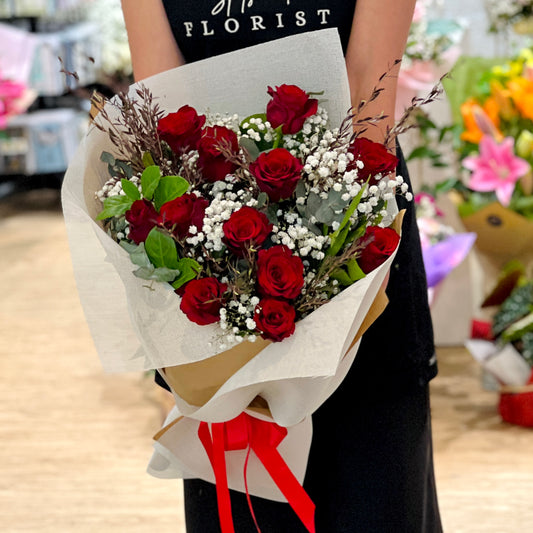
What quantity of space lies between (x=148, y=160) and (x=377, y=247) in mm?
276

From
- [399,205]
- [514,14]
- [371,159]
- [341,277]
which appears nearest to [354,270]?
[341,277]

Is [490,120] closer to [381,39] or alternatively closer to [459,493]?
[459,493]

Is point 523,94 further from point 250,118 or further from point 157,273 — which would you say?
point 157,273

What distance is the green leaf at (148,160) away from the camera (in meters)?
0.98

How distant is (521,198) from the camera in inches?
106

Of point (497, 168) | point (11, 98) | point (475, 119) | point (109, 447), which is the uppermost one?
point (475, 119)

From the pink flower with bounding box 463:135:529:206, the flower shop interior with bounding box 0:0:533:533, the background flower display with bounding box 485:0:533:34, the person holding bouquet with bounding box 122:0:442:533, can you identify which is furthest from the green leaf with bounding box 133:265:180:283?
the background flower display with bounding box 485:0:533:34

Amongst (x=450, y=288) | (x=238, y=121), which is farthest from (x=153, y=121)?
(x=450, y=288)

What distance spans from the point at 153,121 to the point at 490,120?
6.48 feet

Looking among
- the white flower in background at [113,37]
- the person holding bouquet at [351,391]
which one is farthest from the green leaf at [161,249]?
the white flower in background at [113,37]

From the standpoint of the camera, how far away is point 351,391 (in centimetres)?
126

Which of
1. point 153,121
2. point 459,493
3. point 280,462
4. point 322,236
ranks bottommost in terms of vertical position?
point 459,493

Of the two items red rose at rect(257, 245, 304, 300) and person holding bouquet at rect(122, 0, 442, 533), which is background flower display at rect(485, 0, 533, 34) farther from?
red rose at rect(257, 245, 304, 300)

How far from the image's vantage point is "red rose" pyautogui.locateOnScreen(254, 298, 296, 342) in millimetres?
886
